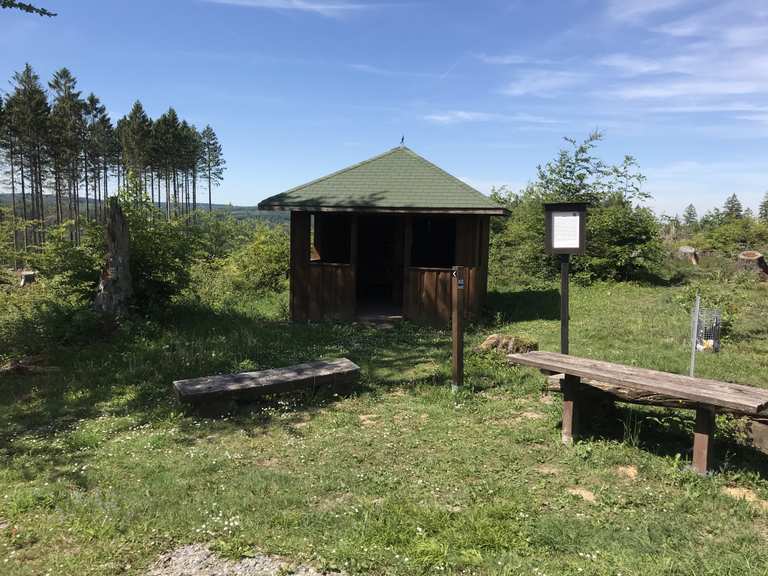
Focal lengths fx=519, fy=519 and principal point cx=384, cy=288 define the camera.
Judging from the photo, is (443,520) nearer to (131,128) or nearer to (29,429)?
(29,429)

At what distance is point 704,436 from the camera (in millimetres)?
4027

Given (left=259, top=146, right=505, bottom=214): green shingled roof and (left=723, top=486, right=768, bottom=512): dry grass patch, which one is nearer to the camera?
(left=723, top=486, right=768, bottom=512): dry grass patch

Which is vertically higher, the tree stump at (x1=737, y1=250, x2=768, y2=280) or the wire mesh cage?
the tree stump at (x1=737, y1=250, x2=768, y2=280)

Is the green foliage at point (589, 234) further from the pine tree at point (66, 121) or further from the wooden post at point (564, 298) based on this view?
the pine tree at point (66, 121)

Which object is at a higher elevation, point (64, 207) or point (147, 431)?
point (64, 207)

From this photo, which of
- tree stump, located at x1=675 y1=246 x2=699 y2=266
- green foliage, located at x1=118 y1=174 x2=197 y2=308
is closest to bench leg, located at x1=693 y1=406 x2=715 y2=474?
green foliage, located at x1=118 y1=174 x2=197 y2=308

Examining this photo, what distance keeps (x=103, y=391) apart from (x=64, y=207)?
58.4 metres

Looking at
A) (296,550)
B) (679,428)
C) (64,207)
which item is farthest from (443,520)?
(64,207)

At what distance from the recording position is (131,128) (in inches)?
1841

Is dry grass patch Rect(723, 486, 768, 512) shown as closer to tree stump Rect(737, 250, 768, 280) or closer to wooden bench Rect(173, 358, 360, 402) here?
wooden bench Rect(173, 358, 360, 402)

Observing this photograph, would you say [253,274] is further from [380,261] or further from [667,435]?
[667,435]

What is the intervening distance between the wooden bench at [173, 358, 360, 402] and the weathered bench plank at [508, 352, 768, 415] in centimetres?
231

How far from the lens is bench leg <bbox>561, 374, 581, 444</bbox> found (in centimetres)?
476

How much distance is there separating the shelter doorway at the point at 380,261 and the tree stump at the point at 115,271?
5.13 meters
